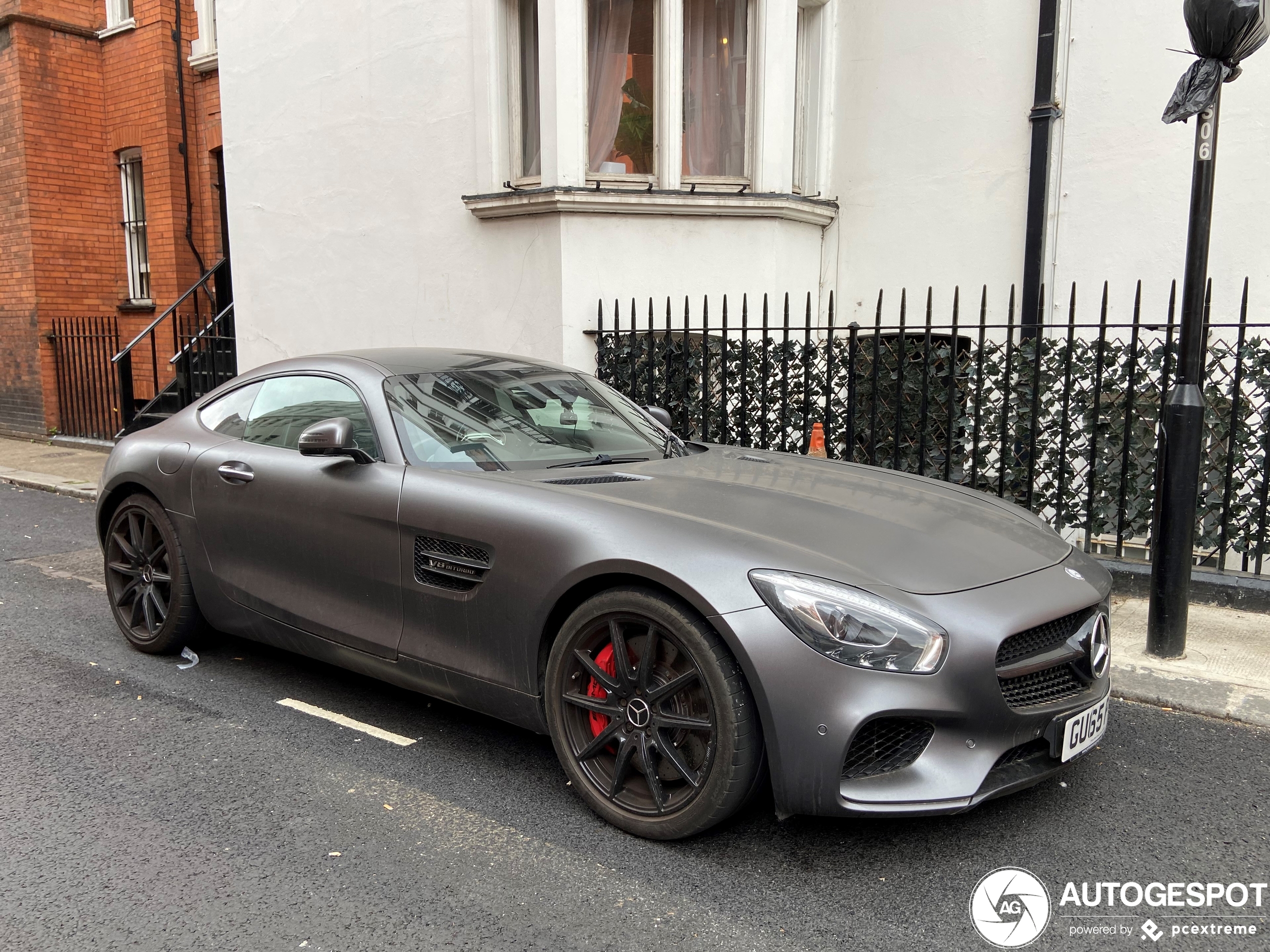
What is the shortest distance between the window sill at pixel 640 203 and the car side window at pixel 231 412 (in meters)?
4.11

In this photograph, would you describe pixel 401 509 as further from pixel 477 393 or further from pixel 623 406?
pixel 623 406

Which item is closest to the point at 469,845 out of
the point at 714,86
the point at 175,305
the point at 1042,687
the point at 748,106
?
the point at 1042,687

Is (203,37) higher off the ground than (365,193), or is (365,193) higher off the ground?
(203,37)

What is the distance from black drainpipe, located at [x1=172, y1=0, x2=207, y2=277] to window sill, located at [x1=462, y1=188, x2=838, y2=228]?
6686mm

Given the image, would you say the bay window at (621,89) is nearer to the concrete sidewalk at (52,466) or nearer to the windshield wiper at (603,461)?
the windshield wiper at (603,461)

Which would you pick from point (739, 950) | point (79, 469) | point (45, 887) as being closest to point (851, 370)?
point (739, 950)

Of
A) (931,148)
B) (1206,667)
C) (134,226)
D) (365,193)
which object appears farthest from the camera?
(134,226)

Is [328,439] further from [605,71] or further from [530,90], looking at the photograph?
[530,90]

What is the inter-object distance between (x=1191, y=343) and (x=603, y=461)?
285cm

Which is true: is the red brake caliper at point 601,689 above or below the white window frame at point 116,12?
below

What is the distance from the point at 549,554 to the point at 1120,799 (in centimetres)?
209

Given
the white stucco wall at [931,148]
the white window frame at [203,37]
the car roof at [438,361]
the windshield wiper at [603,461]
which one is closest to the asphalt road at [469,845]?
the windshield wiper at [603,461]

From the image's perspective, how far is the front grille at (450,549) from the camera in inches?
136

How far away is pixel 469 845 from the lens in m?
3.10
